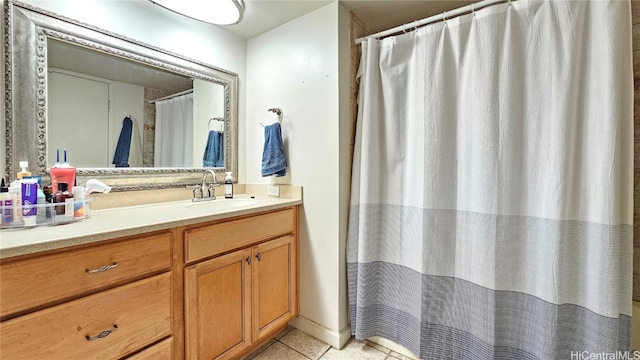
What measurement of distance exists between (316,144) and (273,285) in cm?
89

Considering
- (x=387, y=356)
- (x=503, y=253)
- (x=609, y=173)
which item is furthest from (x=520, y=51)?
(x=387, y=356)

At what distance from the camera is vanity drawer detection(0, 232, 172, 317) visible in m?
0.80

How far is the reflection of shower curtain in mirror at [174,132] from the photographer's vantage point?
1.69 metres

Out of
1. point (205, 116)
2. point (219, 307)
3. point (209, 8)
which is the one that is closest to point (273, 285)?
point (219, 307)

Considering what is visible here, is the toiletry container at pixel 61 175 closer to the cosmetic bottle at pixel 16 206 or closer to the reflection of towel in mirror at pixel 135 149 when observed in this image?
the cosmetic bottle at pixel 16 206

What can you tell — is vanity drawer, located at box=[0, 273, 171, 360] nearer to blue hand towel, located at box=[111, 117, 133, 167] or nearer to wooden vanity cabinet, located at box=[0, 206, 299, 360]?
wooden vanity cabinet, located at box=[0, 206, 299, 360]

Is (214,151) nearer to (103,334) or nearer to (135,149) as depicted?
(135,149)

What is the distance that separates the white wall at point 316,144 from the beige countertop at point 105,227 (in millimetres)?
341

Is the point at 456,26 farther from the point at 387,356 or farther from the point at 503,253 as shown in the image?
the point at 387,356

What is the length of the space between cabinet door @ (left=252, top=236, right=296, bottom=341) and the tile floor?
0.14 m

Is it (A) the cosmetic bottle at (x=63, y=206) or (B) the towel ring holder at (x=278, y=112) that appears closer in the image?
(A) the cosmetic bottle at (x=63, y=206)

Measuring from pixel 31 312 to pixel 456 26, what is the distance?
2.03m

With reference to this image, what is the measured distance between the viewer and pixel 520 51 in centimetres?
128

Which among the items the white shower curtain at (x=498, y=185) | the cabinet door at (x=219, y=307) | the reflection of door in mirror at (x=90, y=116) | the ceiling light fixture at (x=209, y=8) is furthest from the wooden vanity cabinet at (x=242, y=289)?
the ceiling light fixture at (x=209, y=8)
